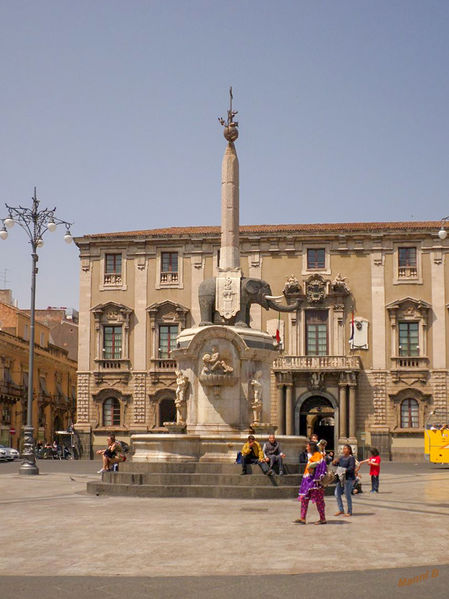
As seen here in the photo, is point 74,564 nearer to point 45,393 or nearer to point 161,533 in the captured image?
point 161,533

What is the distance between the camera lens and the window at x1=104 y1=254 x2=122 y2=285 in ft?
175

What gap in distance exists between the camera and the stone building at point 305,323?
49.5 m

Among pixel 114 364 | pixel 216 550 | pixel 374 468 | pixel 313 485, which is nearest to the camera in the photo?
pixel 216 550

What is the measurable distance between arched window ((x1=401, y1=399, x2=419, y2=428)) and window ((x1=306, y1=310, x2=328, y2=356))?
526 cm

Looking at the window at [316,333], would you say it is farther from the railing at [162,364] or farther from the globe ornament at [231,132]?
the globe ornament at [231,132]

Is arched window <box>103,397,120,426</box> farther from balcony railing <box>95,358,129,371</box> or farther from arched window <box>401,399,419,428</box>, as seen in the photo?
arched window <box>401,399,419,428</box>

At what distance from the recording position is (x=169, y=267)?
2085 inches

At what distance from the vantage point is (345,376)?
4928 cm

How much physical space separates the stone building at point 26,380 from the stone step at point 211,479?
40.9 meters

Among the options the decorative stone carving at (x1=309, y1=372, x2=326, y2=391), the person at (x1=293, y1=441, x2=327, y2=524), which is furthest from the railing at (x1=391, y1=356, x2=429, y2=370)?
the person at (x1=293, y1=441, x2=327, y2=524)

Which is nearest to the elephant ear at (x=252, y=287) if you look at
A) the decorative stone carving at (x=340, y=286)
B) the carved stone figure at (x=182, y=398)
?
the carved stone figure at (x=182, y=398)

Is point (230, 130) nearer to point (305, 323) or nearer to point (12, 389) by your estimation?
point (305, 323)

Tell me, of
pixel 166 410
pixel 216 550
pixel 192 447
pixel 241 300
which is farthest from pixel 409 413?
pixel 216 550

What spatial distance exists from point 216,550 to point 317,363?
38.6 metres
